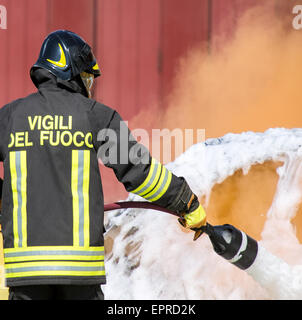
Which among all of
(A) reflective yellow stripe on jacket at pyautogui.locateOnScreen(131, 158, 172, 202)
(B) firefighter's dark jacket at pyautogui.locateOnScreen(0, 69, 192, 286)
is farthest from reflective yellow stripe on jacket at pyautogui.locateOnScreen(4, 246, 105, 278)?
(A) reflective yellow stripe on jacket at pyautogui.locateOnScreen(131, 158, 172, 202)

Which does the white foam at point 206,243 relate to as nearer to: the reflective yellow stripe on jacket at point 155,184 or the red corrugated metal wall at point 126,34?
the red corrugated metal wall at point 126,34

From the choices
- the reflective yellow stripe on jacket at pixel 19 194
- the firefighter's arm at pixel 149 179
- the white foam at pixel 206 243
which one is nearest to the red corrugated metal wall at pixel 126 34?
the white foam at pixel 206 243

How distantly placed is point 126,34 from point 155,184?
1508mm

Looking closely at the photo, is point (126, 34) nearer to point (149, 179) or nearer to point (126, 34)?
point (126, 34)

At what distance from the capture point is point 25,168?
1.85 m

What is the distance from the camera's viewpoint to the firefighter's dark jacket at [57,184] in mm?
1825

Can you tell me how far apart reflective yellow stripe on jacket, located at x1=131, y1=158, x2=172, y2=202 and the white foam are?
3.49 ft

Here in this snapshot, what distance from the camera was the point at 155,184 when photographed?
1.94m

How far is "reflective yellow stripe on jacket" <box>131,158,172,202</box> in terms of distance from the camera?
1922mm

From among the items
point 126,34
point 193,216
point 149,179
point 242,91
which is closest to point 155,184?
point 149,179

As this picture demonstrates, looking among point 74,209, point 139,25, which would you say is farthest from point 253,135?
point 74,209
